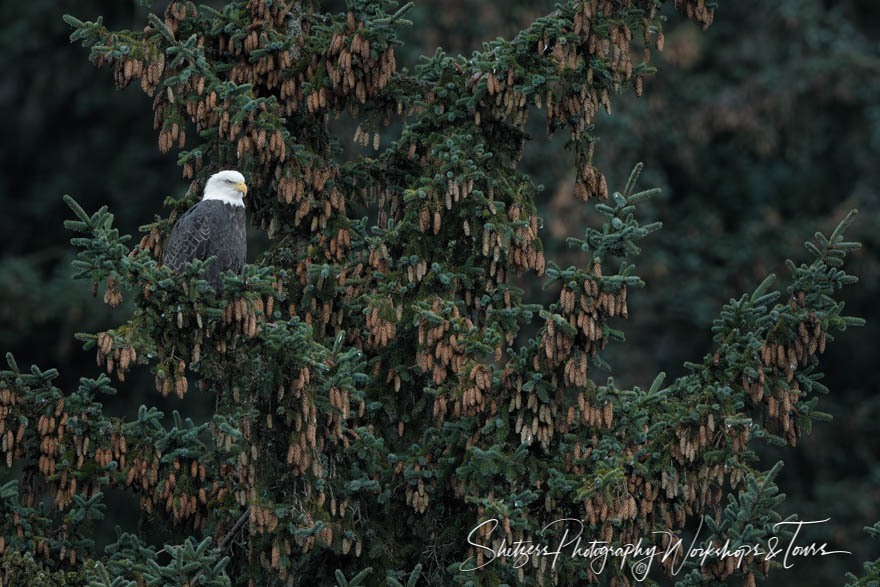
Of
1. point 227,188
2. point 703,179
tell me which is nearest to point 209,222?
point 227,188

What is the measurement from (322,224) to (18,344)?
11001 millimetres

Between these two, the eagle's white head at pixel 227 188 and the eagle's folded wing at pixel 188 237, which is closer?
the eagle's white head at pixel 227 188

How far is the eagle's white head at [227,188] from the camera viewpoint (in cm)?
601

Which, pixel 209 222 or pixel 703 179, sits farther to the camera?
pixel 703 179

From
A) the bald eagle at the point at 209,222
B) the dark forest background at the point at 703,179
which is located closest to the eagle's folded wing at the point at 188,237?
the bald eagle at the point at 209,222

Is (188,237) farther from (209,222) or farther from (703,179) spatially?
(703,179)

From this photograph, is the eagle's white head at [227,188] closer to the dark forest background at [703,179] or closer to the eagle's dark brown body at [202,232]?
the eagle's dark brown body at [202,232]

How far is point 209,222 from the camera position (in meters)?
6.20

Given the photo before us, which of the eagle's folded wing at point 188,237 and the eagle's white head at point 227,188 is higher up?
the eagle's white head at point 227,188

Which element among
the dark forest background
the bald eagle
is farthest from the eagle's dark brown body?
the dark forest background

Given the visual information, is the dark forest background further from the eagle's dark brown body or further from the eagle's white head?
the eagle's white head

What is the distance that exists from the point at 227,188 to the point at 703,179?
10089mm

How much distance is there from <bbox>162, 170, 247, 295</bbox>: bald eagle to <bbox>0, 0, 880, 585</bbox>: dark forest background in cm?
589

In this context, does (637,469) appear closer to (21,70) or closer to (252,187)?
(252,187)
